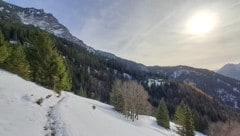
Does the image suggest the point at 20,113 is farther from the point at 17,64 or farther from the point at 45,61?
the point at 17,64

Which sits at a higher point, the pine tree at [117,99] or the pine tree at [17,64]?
the pine tree at [17,64]

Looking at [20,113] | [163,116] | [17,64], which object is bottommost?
[163,116]

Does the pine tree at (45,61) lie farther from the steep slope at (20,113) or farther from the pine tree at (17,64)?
the steep slope at (20,113)

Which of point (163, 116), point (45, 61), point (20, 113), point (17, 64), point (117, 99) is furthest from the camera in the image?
point (163, 116)

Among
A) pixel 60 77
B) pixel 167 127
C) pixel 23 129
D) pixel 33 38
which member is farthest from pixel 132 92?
pixel 23 129

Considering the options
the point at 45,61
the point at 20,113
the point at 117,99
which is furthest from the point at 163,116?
the point at 20,113

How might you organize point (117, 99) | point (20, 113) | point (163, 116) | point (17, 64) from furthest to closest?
point (163, 116), point (117, 99), point (17, 64), point (20, 113)

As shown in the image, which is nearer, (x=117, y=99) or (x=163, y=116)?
(x=117, y=99)

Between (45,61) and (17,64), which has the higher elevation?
(45,61)

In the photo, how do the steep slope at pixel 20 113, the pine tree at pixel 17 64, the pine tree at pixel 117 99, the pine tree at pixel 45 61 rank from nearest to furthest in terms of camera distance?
the steep slope at pixel 20 113
the pine tree at pixel 45 61
the pine tree at pixel 17 64
the pine tree at pixel 117 99

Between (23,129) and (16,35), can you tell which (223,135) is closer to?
(23,129)

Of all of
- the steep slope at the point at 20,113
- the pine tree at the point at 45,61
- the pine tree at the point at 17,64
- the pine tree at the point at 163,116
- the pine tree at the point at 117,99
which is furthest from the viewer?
the pine tree at the point at 163,116

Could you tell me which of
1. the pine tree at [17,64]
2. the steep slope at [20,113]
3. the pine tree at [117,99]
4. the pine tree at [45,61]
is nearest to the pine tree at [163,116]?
the pine tree at [117,99]

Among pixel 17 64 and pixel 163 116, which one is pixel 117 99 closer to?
pixel 163 116
